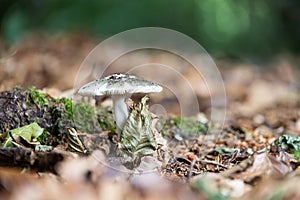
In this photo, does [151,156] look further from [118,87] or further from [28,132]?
[28,132]

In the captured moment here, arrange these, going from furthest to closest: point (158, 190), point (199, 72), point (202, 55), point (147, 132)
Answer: point (202, 55), point (199, 72), point (147, 132), point (158, 190)

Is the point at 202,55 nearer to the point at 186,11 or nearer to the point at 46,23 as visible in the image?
the point at 186,11

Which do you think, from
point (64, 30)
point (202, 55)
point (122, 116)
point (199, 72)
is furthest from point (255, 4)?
point (122, 116)

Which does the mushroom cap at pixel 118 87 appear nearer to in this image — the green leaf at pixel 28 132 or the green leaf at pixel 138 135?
the green leaf at pixel 138 135

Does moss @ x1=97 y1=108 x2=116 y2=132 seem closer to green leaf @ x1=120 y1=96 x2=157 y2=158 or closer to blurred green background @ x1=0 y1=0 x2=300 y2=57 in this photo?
green leaf @ x1=120 y1=96 x2=157 y2=158

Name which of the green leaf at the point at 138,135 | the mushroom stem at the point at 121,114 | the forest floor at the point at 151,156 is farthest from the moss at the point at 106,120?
the green leaf at the point at 138,135

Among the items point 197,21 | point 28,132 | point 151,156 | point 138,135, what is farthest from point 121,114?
point 197,21

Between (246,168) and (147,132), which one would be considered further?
(147,132)
